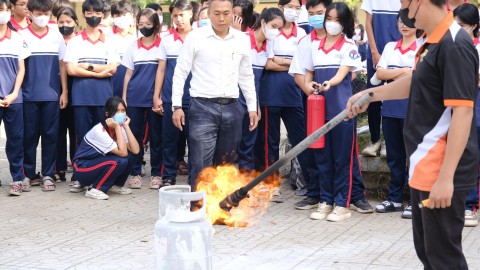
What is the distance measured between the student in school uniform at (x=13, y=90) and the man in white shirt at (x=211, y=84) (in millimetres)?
2535

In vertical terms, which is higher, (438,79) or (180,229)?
(438,79)

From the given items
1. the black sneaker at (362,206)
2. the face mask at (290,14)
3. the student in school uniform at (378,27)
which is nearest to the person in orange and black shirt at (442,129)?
the black sneaker at (362,206)

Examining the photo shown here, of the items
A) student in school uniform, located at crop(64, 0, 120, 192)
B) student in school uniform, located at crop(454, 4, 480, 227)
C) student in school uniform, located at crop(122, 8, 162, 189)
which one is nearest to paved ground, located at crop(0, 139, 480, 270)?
student in school uniform, located at crop(454, 4, 480, 227)

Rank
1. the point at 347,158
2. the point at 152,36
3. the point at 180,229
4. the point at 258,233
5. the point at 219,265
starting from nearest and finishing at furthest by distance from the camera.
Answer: the point at 180,229 < the point at 219,265 < the point at 258,233 < the point at 347,158 < the point at 152,36

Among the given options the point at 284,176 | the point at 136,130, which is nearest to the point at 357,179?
the point at 284,176

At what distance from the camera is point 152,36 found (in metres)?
9.64

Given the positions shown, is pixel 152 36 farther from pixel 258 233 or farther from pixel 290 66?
pixel 258 233

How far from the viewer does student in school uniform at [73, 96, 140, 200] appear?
9.07 m

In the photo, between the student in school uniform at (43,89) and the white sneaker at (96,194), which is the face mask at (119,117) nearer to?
the white sneaker at (96,194)

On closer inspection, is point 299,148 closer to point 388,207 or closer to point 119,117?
point 388,207

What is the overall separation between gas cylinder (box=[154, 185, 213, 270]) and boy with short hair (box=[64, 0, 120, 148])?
491 cm

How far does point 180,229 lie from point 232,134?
119 inches

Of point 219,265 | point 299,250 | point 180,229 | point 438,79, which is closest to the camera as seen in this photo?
point 438,79

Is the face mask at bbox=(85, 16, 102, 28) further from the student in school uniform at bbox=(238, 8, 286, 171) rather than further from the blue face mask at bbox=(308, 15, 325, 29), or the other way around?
the blue face mask at bbox=(308, 15, 325, 29)
